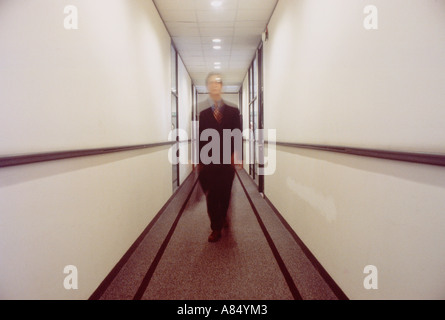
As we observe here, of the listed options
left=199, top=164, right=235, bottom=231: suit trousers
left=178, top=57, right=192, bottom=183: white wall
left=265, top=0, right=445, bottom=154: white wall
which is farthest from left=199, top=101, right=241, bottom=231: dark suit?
left=178, top=57, right=192, bottom=183: white wall

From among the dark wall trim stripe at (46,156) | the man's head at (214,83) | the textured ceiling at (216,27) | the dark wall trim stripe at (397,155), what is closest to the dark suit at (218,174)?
the man's head at (214,83)

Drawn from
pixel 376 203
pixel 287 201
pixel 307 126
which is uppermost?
pixel 307 126

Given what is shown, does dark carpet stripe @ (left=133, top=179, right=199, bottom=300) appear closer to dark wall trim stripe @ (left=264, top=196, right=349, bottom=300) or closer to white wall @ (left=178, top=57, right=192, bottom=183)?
dark wall trim stripe @ (left=264, top=196, right=349, bottom=300)

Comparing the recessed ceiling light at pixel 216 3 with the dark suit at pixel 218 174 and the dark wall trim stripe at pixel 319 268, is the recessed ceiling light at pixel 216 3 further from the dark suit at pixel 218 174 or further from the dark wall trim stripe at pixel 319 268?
the dark wall trim stripe at pixel 319 268

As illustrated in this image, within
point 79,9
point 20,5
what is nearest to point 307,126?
point 79,9

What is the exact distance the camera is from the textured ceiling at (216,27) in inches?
159

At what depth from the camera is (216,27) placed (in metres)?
4.86

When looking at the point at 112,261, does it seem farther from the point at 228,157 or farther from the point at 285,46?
the point at 285,46

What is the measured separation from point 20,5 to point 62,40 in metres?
0.30

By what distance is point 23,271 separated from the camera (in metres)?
1.22

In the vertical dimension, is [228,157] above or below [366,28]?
below

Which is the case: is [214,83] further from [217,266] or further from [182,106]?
[182,106]

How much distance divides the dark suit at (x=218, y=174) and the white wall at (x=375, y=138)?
0.74 metres

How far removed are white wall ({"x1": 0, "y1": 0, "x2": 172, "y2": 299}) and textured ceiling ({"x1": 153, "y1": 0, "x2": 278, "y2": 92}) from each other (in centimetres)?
152
